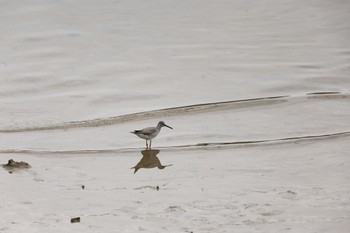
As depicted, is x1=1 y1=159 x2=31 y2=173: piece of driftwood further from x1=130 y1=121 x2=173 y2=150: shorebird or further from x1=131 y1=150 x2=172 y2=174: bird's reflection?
x1=130 y1=121 x2=173 y2=150: shorebird

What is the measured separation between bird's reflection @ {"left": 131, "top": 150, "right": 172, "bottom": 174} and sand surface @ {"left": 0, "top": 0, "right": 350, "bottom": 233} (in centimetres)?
6

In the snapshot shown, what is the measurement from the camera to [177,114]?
14836mm

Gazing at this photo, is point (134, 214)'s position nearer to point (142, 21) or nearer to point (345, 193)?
point (345, 193)

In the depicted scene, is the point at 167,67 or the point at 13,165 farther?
the point at 167,67

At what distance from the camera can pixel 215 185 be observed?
10953mm

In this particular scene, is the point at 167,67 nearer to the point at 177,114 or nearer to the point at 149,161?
the point at 177,114

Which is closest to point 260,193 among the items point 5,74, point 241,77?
point 241,77

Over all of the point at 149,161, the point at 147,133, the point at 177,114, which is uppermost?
Answer: the point at 177,114

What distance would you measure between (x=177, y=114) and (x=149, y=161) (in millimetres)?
2669

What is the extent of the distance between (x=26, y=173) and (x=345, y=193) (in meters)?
4.63

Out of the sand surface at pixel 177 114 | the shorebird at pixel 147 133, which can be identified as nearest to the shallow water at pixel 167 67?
the sand surface at pixel 177 114

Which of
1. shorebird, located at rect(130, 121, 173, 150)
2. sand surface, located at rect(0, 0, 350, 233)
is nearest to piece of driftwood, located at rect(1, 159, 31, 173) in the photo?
sand surface, located at rect(0, 0, 350, 233)

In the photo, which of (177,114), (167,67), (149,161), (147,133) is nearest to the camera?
(149,161)

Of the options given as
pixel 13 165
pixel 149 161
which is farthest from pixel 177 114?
pixel 13 165
